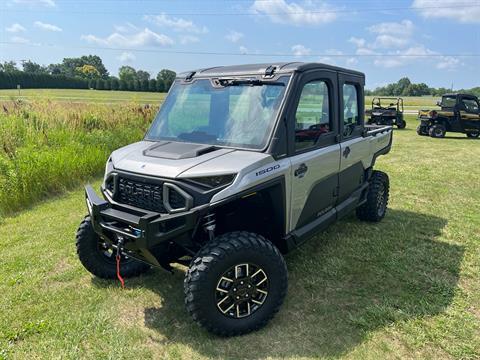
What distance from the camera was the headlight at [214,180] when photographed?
2.85 meters

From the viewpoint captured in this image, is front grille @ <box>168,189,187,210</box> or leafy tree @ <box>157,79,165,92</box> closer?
front grille @ <box>168,189,187,210</box>

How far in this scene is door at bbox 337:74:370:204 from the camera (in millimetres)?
4218

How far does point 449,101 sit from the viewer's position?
16.8 m

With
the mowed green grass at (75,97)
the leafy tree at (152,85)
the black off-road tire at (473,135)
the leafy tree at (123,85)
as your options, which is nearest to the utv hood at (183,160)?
the mowed green grass at (75,97)

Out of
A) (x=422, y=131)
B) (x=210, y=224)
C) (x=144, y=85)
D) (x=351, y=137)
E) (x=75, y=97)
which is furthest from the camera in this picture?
(x=144, y=85)

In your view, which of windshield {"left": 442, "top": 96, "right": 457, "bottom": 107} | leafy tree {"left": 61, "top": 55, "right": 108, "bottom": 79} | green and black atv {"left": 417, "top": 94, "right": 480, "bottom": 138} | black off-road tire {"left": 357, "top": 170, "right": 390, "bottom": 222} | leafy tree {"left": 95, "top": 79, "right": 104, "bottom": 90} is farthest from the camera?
leafy tree {"left": 61, "top": 55, "right": 108, "bottom": 79}

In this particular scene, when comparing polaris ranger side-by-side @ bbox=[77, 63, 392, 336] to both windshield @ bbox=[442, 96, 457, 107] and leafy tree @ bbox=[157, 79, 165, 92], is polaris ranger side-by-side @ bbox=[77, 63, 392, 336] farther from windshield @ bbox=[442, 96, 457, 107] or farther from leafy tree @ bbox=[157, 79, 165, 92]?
leafy tree @ bbox=[157, 79, 165, 92]

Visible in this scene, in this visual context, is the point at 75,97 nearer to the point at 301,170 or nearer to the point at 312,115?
the point at 312,115

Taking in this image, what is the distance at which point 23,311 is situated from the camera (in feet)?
11.1

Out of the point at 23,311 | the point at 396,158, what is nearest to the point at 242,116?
the point at 23,311

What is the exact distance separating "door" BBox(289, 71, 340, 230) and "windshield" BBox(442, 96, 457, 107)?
15081mm

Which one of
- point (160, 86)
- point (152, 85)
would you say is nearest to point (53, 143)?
point (160, 86)

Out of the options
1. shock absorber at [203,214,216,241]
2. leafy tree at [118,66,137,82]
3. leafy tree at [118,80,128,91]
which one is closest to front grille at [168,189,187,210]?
shock absorber at [203,214,216,241]

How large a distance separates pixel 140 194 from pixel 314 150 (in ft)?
5.49
